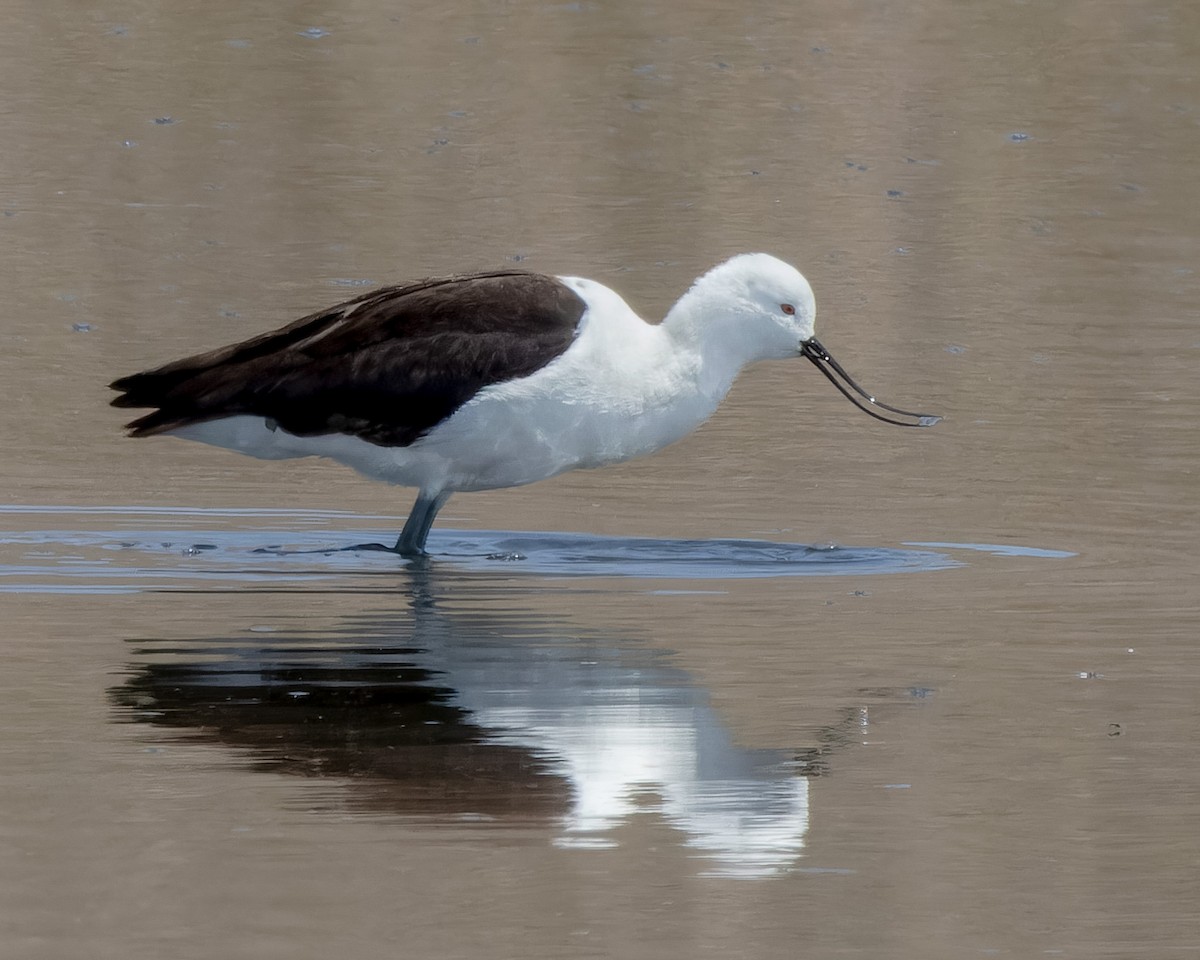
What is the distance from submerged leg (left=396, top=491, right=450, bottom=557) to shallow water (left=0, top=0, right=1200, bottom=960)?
0.10 meters

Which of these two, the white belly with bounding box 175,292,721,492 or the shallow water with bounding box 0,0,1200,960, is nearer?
the shallow water with bounding box 0,0,1200,960

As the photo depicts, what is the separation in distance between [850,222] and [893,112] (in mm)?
3253

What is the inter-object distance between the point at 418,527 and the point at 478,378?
58cm

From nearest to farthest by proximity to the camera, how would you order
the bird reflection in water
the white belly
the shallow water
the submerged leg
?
1. the shallow water
2. the bird reflection in water
3. the white belly
4. the submerged leg

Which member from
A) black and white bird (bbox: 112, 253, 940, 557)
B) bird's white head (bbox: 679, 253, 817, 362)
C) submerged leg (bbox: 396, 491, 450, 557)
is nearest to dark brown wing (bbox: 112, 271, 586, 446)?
black and white bird (bbox: 112, 253, 940, 557)

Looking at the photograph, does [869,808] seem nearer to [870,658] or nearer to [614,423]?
[870,658]

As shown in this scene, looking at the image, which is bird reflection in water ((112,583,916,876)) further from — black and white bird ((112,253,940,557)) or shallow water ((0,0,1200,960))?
black and white bird ((112,253,940,557))

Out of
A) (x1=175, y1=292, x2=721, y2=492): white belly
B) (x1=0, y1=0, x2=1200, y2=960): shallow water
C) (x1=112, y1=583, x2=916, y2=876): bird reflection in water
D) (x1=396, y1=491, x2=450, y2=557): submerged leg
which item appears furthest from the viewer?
(x1=396, y1=491, x2=450, y2=557): submerged leg

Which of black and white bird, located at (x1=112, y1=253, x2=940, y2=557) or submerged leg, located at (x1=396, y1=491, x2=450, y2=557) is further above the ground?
black and white bird, located at (x1=112, y1=253, x2=940, y2=557)

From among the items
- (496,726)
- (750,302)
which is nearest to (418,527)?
(750,302)

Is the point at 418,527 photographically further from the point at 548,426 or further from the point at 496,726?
the point at 496,726

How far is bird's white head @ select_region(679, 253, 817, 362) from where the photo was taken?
8969 mm

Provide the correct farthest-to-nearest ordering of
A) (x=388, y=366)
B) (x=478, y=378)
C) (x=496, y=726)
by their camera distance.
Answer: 1. (x=388, y=366)
2. (x=478, y=378)
3. (x=496, y=726)

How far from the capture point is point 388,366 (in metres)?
8.80
